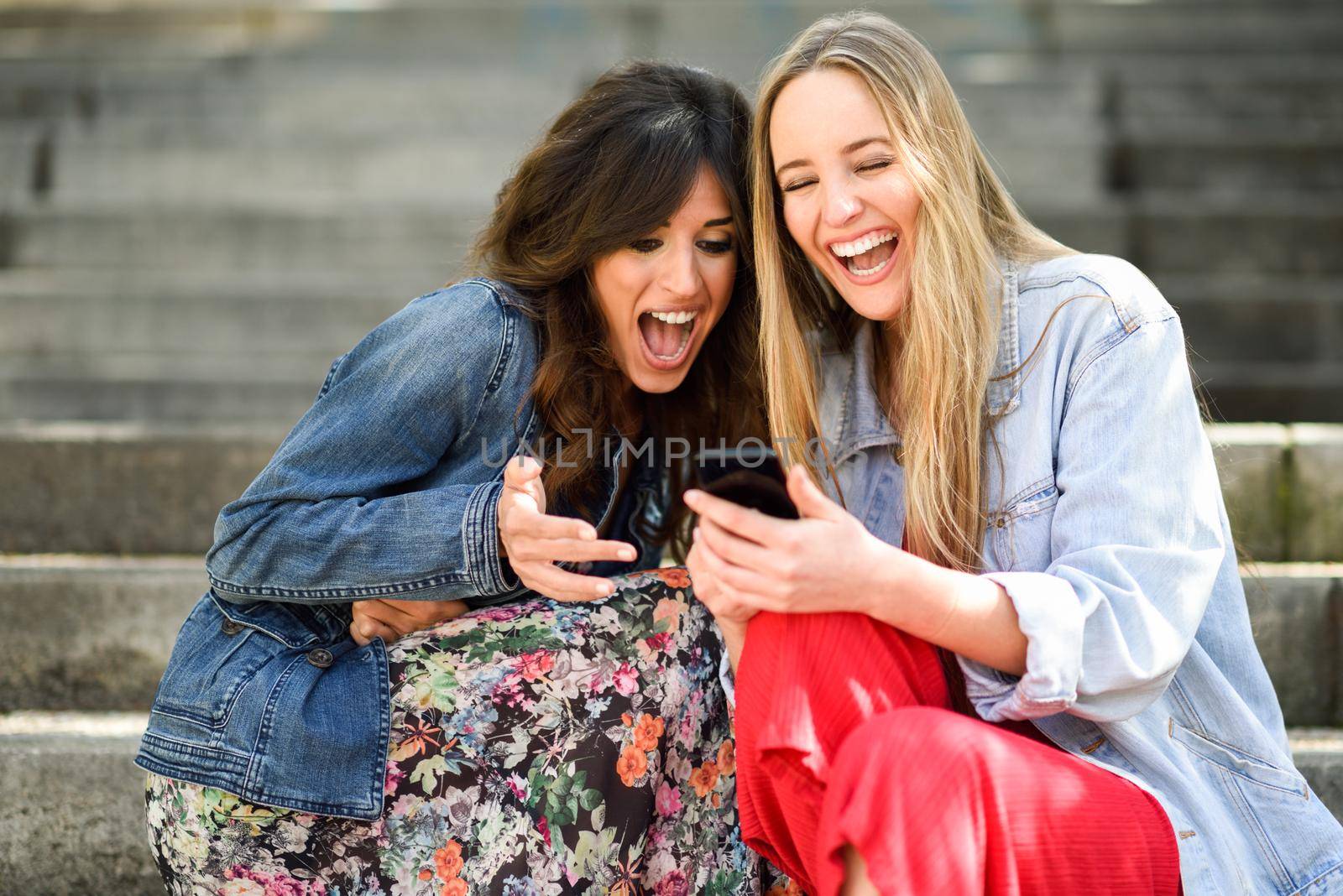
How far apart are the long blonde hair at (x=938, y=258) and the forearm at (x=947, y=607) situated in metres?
0.27

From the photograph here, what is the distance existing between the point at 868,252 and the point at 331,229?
2919 millimetres

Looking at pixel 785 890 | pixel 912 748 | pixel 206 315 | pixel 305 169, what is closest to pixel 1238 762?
pixel 912 748

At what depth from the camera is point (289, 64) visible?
18.0 feet

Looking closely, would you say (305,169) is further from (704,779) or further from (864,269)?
(704,779)

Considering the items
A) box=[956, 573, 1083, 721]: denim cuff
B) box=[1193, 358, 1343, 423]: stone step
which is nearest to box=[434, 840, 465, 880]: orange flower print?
A: box=[956, 573, 1083, 721]: denim cuff

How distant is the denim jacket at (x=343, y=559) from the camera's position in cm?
180

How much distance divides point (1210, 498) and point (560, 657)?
1.00 m

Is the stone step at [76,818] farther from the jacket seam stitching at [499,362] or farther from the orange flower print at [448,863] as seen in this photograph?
the jacket seam stitching at [499,362]

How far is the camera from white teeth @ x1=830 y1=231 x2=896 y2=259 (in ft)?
6.60

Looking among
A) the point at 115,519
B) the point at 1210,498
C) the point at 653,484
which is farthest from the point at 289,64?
the point at 1210,498

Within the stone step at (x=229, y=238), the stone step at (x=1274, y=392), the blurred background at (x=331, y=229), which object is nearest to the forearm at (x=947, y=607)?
the blurred background at (x=331, y=229)

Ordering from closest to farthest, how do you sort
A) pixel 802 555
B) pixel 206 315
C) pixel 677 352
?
pixel 802 555, pixel 677 352, pixel 206 315

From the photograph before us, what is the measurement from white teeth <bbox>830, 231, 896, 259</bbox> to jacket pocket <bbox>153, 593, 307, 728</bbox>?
114 centimetres

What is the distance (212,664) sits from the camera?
6.15 feet
